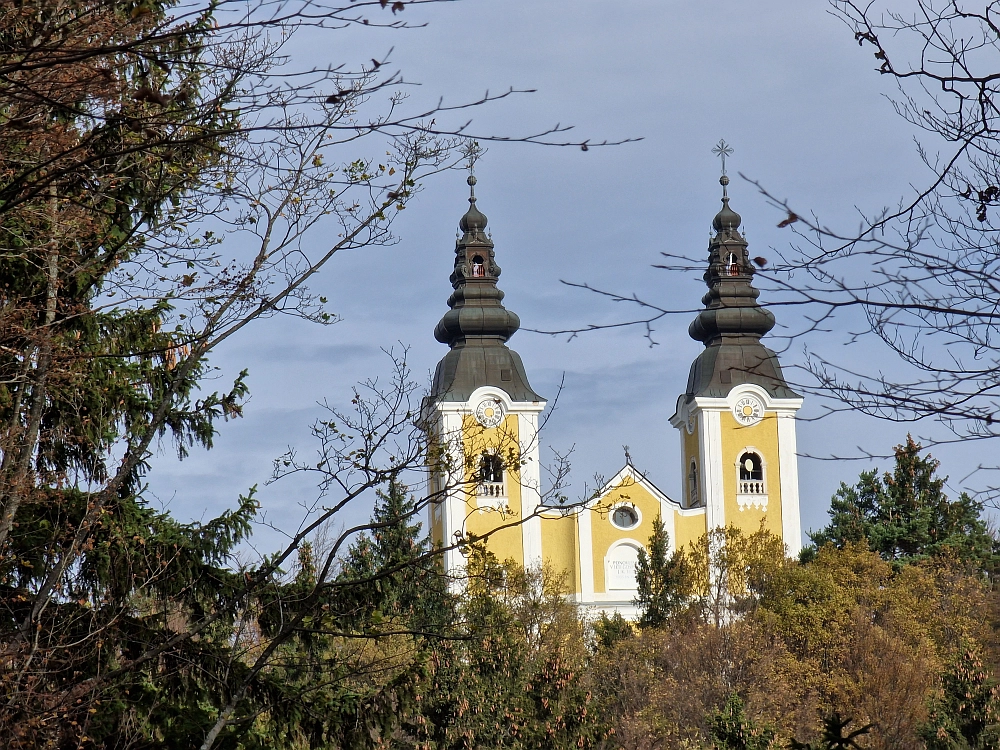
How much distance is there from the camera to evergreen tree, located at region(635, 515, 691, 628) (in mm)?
39344

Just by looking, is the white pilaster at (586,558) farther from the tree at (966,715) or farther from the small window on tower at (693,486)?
the tree at (966,715)

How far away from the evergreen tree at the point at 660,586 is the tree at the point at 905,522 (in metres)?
7.79

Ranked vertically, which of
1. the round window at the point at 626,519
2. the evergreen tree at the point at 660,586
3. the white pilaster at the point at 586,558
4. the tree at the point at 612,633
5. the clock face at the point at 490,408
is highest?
the clock face at the point at 490,408

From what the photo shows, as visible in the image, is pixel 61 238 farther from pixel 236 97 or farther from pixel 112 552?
pixel 112 552

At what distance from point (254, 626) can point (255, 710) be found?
89 cm

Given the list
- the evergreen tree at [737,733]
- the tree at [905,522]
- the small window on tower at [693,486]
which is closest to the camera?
the evergreen tree at [737,733]

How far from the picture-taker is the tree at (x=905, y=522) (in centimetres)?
4747

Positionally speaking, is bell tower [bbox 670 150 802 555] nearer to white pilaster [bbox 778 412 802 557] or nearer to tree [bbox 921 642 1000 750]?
white pilaster [bbox 778 412 802 557]

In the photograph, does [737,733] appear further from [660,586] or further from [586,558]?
[586,558]

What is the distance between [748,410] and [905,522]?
6614 millimetres

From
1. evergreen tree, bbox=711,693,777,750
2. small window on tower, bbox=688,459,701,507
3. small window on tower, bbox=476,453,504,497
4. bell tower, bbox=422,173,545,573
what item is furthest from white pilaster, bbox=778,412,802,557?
small window on tower, bbox=476,453,504,497

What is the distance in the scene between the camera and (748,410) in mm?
52062

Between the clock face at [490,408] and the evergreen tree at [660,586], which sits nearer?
the evergreen tree at [660,586]

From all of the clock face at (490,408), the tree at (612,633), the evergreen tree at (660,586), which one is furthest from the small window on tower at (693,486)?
the tree at (612,633)
